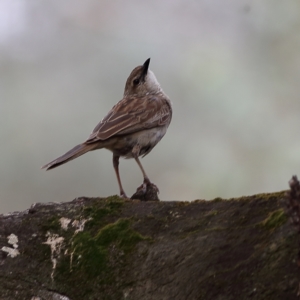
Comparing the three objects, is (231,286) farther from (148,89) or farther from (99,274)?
(148,89)

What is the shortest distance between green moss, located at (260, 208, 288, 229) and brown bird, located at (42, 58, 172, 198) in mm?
2657

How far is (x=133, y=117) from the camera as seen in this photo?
23.2 ft

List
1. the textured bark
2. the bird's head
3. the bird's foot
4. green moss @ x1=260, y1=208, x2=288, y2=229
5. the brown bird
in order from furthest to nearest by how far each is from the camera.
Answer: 1. the bird's head
2. the brown bird
3. the bird's foot
4. green moss @ x1=260, y1=208, x2=288, y2=229
5. the textured bark

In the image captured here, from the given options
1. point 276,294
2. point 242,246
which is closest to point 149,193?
point 242,246

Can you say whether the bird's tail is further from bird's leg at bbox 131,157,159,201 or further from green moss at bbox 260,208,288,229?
green moss at bbox 260,208,288,229

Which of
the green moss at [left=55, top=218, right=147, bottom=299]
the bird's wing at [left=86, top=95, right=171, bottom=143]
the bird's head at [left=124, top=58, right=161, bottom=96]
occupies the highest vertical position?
the bird's head at [left=124, top=58, right=161, bottom=96]

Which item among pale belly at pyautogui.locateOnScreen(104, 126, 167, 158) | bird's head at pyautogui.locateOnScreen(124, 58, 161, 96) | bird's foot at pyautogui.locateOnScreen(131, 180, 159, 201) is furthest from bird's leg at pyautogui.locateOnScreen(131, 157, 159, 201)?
bird's head at pyautogui.locateOnScreen(124, 58, 161, 96)

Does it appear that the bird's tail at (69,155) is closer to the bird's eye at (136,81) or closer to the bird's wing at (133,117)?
the bird's wing at (133,117)

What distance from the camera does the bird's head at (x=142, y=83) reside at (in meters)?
8.34

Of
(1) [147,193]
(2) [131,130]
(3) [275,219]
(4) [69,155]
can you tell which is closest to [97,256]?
(3) [275,219]

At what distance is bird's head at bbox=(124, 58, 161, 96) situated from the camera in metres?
8.34

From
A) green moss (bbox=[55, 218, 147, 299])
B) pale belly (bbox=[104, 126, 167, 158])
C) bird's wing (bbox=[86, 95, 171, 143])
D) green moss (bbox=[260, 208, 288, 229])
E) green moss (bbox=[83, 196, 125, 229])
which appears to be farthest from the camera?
pale belly (bbox=[104, 126, 167, 158])

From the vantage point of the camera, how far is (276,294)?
3.09 meters

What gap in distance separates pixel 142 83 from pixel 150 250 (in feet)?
16.1
